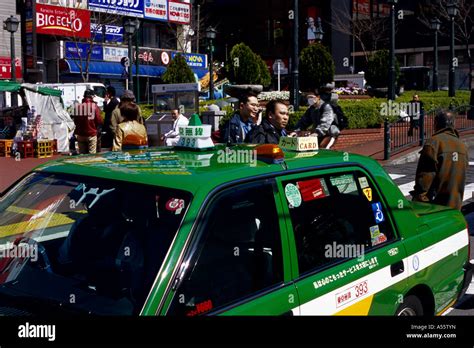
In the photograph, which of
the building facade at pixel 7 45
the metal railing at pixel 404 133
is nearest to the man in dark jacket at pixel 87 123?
the metal railing at pixel 404 133

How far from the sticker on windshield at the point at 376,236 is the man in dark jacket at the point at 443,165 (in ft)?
8.96

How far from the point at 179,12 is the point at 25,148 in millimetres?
31812

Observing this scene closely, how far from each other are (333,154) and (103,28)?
38.8 meters

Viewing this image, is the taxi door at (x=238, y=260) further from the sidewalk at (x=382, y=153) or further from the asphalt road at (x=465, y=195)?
the sidewalk at (x=382, y=153)

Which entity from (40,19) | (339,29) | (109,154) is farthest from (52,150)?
(339,29)

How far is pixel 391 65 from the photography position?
1953 cm

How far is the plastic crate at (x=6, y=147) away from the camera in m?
18.8

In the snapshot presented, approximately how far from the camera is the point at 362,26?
49.8 m

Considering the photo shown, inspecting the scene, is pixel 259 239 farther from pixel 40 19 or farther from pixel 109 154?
pixel 40 19

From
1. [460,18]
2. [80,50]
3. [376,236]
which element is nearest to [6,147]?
[376,236]

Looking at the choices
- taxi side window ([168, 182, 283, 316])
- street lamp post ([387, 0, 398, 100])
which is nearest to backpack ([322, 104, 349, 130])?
taxi side window ([168, 182, 283, 316])

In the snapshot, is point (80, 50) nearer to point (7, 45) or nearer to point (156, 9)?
point (7, 45)

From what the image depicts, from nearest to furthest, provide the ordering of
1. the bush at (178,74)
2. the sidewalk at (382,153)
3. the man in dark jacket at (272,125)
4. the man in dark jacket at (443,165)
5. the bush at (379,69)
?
the man in dark jacket at (443,165) < the man in dark jacket at (272,125) < the sidewalk at (382,153) < the bush at (379,69) < the bush at (178,74)

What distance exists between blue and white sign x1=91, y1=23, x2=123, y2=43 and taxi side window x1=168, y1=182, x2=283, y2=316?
38.3 meters
